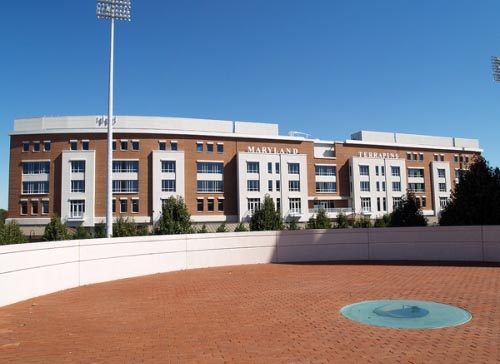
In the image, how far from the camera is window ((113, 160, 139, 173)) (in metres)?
58.0

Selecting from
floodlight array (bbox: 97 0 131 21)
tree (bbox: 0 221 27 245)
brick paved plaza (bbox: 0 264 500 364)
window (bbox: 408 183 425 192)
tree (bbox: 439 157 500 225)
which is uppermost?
floodlight array (bbox: 97 0 131 21)

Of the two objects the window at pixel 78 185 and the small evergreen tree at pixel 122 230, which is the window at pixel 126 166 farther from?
the small evergreen tree at pixel 122 230

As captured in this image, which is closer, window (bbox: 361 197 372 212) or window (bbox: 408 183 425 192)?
window (bbox: 361 197 372 212)

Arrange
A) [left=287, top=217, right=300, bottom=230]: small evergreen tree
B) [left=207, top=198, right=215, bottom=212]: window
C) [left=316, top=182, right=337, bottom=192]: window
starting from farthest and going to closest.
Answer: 1. [left=316, top=182, right=337, bottom=192]: window
2. [left=207, top=198, right=215, bottom=212]: window
3. [left=287, top=217, right=300, bottom=230]: small evergreen tree

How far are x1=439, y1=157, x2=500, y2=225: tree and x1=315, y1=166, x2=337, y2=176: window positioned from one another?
48048mm

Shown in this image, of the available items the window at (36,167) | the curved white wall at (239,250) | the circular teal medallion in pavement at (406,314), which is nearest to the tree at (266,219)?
the curved white wall at (239,250)

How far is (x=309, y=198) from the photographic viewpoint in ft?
218

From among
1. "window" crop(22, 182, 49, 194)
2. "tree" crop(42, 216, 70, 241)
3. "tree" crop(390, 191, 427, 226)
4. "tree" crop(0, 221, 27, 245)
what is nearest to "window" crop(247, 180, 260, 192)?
"window" crop(22, 182, 49, 194)

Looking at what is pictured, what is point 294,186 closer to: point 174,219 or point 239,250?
point 174,219

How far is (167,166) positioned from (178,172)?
1.76 metres

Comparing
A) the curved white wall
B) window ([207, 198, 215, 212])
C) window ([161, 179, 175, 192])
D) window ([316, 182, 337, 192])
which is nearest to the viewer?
the curved white wall

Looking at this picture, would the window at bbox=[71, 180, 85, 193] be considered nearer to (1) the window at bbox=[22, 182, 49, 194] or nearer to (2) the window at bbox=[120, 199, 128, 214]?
(1) the window at bbox=[22, 182, 49, 194]

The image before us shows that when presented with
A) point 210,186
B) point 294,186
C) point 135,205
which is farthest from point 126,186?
point 294,186

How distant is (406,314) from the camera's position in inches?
341
